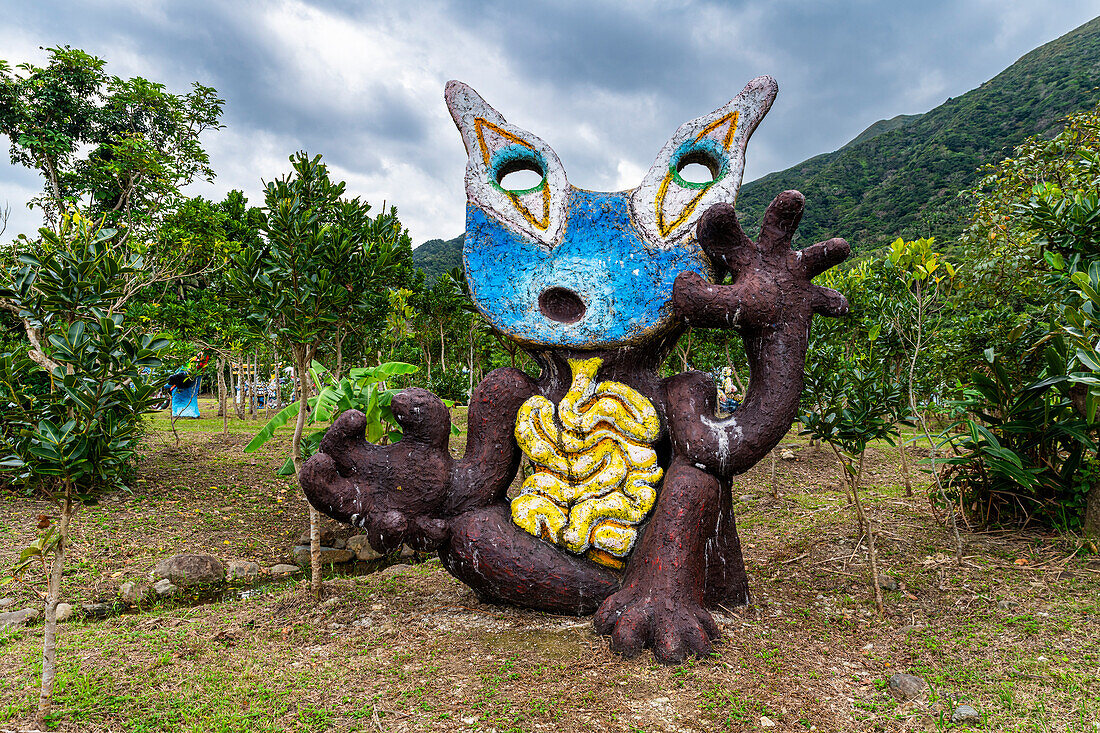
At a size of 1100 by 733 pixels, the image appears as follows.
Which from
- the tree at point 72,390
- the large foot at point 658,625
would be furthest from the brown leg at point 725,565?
the tree at point 72,390

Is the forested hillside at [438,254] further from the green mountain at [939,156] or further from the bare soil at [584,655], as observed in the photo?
the bare soil at [584,655]

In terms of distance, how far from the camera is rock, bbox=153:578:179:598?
14.3ft

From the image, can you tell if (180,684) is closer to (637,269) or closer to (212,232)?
(637,269)

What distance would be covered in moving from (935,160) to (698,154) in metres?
37.8

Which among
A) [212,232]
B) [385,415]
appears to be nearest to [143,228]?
[212,232]

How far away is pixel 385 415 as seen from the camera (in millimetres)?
4719

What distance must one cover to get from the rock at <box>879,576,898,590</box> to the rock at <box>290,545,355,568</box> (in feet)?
14.1

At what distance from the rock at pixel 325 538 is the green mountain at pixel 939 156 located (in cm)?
2429

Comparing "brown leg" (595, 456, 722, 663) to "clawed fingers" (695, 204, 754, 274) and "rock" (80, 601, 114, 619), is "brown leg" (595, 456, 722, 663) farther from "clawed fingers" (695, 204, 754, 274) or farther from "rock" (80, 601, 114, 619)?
"rock" (80, 601, 114, 619)

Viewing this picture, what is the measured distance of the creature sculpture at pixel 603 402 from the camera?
10.6 ft

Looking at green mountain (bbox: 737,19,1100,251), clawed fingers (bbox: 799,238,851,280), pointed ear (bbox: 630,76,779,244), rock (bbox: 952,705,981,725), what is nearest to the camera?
rock (bbox: 952,705,981,725)

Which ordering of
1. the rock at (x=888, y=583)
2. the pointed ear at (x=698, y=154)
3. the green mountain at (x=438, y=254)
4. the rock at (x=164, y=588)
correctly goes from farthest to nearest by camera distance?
the green mountain at (x=438, y=254) → the rock at (x=164, y=588) → the rock at (x=888, y=583) → the pointed ear at (x=698, y=154)

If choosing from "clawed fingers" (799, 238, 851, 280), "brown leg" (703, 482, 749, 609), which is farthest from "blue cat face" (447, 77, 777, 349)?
"brown leg" (703, 482, 749, 609)

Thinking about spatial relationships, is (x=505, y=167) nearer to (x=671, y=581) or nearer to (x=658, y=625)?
(x=671, y=581)
